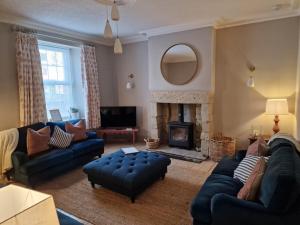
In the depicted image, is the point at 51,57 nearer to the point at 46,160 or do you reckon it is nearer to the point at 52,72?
the point at 52,72

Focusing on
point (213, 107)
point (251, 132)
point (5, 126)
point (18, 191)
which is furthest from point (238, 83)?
point (5, 126)

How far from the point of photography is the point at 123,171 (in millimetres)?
2762

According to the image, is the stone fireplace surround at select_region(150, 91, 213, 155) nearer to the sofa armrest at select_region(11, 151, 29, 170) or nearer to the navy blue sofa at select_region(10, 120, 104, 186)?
the navy blue sofa at select_region(10, 120, 104, 186)

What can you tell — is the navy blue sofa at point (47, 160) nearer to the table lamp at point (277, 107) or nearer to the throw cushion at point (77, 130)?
the throw cushion at point (77, 130)

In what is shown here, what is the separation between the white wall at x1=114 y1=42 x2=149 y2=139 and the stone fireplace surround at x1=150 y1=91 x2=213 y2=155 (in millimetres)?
453

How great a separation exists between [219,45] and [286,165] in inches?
129

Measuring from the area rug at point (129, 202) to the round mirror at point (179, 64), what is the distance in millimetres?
2140

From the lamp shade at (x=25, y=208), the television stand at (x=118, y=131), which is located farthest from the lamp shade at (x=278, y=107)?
the lamp shade at (x=25, y=208)

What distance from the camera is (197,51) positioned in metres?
4.43

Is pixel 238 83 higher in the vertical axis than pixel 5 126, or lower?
higher

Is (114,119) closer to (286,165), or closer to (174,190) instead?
(174,190)

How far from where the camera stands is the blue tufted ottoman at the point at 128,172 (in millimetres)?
2635

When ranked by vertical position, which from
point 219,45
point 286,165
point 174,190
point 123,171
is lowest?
point 174,190

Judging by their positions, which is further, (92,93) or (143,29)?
→ (92,93)
